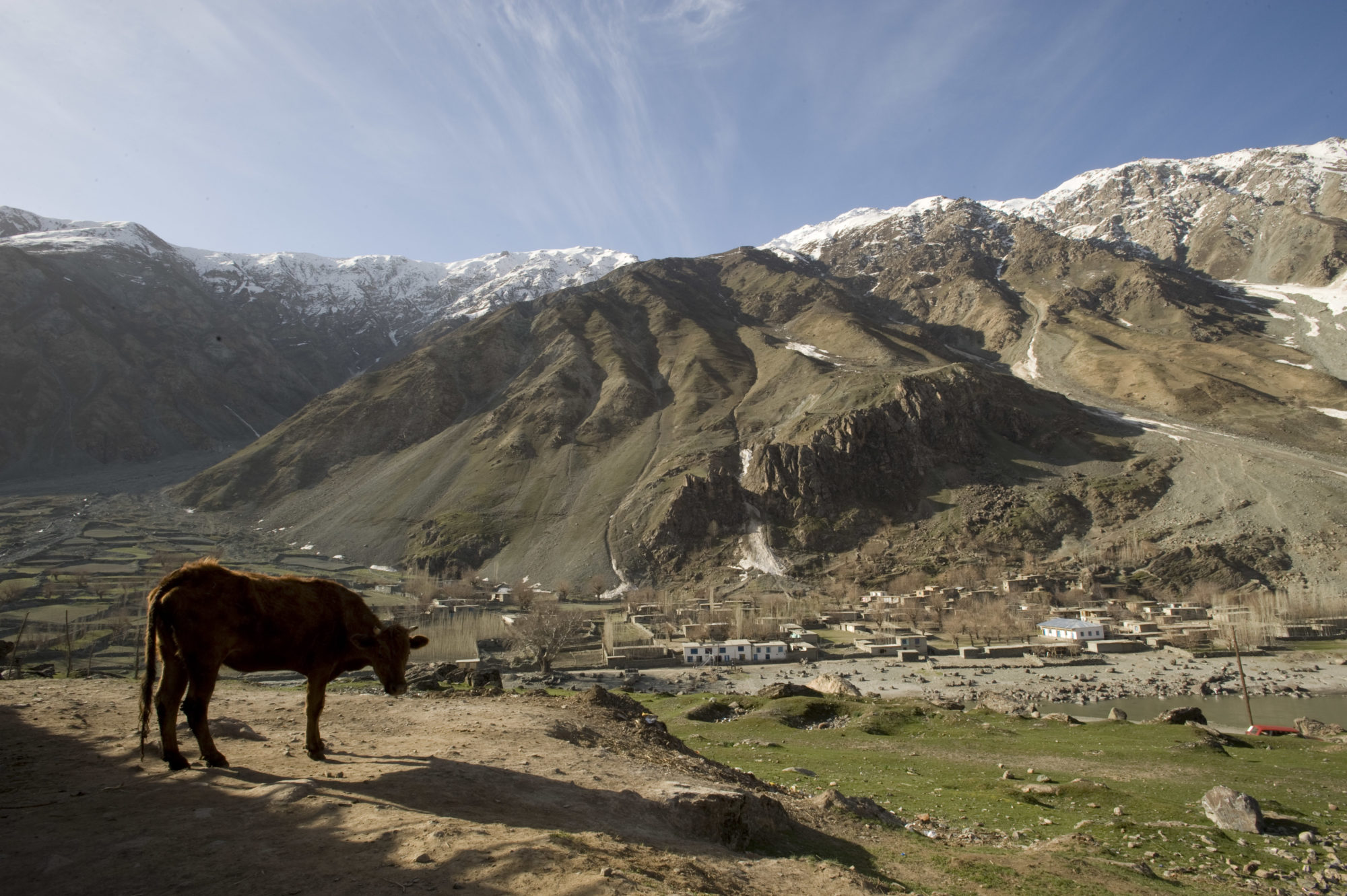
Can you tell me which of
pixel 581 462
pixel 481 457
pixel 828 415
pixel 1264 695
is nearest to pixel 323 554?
pixel 481 457

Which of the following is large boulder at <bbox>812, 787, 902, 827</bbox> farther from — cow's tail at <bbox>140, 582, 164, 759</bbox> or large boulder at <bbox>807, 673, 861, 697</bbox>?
large boulder at <bbox>807, 673, 861, 697</bbox>

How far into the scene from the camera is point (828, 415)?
153750mm

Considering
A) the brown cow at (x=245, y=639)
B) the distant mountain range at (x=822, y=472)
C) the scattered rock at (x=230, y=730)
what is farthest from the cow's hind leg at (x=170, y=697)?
the distant mountain range at (x=822, y=472)

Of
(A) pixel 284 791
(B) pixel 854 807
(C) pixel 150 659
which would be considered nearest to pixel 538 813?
(A) pixel 284 791

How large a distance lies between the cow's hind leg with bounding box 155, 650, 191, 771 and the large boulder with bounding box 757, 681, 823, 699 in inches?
1345

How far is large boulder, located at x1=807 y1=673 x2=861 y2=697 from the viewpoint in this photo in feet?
146

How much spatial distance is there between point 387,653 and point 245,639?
2.18m

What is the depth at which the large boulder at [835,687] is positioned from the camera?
4464 cm

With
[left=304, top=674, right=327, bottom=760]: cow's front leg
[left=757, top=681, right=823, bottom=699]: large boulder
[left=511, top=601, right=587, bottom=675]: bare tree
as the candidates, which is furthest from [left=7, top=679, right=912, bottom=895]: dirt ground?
[left=511, top=601, right=587, bottom=675]: bare tree

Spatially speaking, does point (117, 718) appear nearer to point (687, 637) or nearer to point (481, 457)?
point (687, 637)

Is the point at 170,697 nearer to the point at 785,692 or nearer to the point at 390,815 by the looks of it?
the point at 390,815

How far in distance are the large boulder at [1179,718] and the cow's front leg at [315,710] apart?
41.3 meters

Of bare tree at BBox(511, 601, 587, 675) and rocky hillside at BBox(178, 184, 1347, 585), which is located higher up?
rocky hillside at BBox(178, 184, 1347, 585)

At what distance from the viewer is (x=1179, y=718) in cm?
3709
